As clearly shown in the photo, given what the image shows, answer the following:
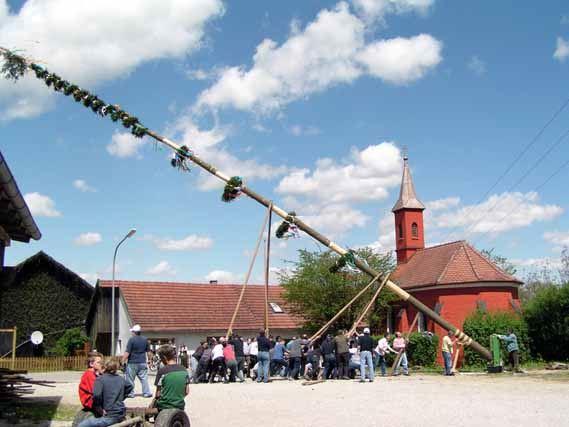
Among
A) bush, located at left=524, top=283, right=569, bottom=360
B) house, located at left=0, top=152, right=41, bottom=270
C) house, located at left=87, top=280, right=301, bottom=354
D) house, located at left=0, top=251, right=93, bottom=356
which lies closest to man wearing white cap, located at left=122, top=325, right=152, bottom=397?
house, located at left=0, top=152, right=41, bottom=270

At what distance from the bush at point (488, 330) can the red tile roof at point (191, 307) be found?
15.3 metres

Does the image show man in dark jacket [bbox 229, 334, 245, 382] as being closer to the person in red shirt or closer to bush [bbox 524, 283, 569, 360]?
the person in red shirt

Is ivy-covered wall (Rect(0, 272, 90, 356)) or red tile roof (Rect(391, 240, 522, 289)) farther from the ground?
red tile roof (Rect(391, 240, 522, 289))

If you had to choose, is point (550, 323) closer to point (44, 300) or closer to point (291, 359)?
point (291, 359)

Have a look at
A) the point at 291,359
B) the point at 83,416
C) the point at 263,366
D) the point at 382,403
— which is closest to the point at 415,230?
the point at 291,359

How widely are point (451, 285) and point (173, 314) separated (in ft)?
53.9

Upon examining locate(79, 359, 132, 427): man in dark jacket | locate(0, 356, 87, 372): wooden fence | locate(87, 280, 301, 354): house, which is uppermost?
locate(87, 280, 301, 354): house

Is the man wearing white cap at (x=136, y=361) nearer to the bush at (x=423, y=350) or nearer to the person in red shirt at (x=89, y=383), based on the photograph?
the person in red shirt at (x=89, y=383)

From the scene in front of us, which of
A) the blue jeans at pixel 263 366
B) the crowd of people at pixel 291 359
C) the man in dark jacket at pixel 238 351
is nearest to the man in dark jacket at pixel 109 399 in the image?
the crowd of people at pixel 291 359

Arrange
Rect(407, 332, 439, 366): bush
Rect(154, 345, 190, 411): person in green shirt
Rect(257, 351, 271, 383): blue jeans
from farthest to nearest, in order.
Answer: Rect(407, 332, 439, 366): bush < Rect(257, 351, 271, 383): blue jeans < Rect(154, 345, 190, 411): person in green shirt

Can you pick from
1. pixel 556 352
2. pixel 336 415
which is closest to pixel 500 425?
pixel 336 415

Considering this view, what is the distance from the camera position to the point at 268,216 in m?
20.7

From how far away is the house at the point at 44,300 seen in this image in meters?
37.2

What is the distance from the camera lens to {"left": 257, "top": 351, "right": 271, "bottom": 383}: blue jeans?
66.2ft
